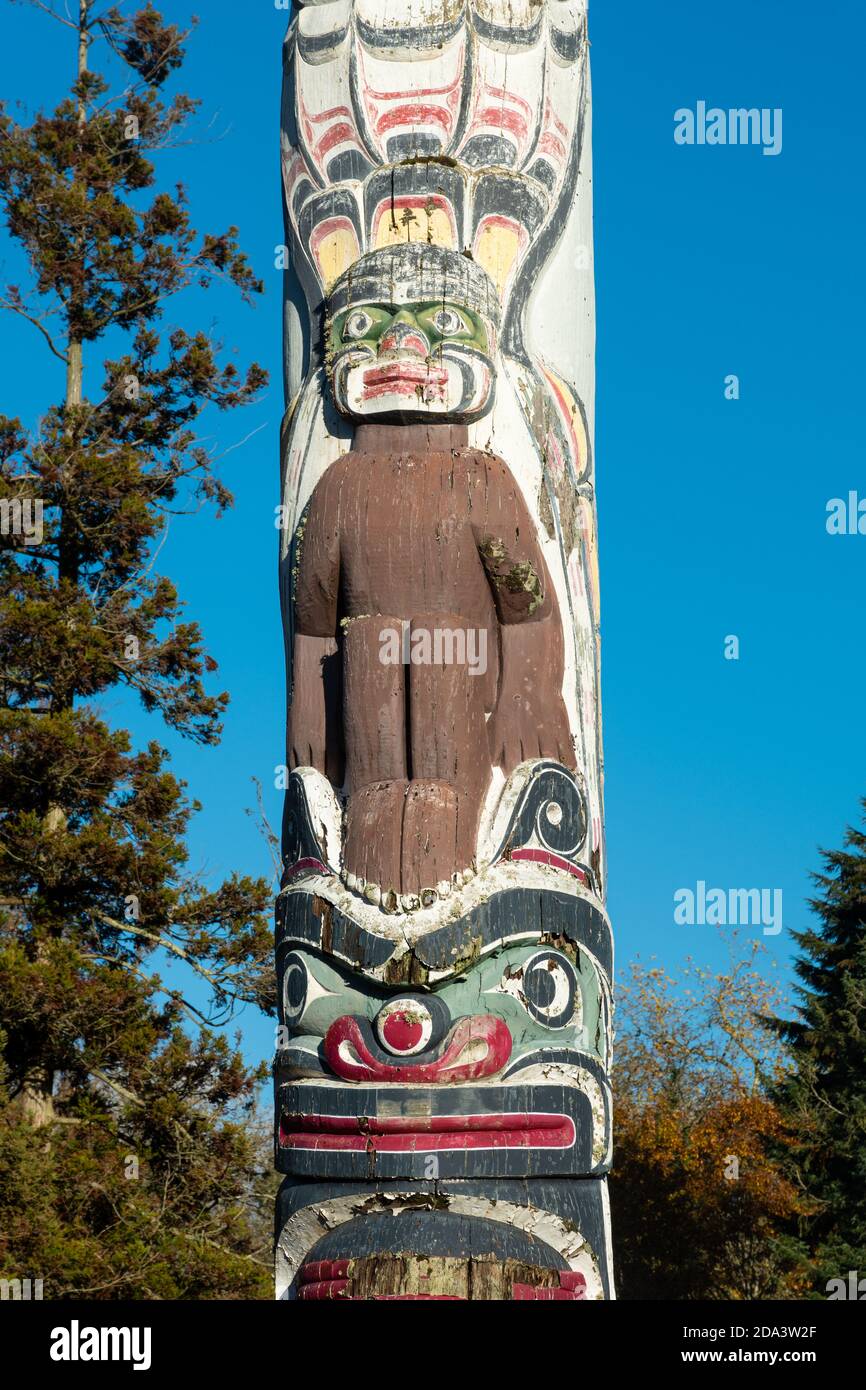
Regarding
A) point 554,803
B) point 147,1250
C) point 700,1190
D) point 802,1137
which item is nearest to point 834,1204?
point 802,1137

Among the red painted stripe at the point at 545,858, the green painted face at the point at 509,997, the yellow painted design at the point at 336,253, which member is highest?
the yellow painted design at the point at 336,253

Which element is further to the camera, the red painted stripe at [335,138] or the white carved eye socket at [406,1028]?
the red painted stripe at [335,138]

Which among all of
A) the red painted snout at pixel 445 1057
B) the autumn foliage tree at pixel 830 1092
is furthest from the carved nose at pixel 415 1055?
the autumn foliage tree at pixel 830 1092

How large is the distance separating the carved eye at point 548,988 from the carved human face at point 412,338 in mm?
2220

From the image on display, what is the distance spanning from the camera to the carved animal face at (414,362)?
7047 millimetres

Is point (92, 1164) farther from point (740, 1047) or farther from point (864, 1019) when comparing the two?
point (740, 1047)

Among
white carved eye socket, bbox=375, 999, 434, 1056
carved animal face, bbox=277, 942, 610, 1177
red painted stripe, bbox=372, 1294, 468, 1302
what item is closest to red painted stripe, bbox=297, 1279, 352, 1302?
red painted stripe, bbox=372, 1294, 468, 1302

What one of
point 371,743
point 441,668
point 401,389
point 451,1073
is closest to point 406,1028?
point 451,1073

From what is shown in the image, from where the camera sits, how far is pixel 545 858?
21.4 feet

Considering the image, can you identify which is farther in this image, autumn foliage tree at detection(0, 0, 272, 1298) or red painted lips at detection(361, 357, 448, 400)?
autumn foliage tree at detection(0, 0, 272, 1298)

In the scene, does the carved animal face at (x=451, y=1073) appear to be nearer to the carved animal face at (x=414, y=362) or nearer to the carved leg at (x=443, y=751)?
the carved leg at (x=443, y=751)

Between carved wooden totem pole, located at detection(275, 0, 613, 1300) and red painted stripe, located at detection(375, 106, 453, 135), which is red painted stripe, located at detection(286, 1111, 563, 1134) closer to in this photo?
carved wooden totem pole, located at detection(275, 0, 613, 1300)

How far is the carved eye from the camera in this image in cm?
627
